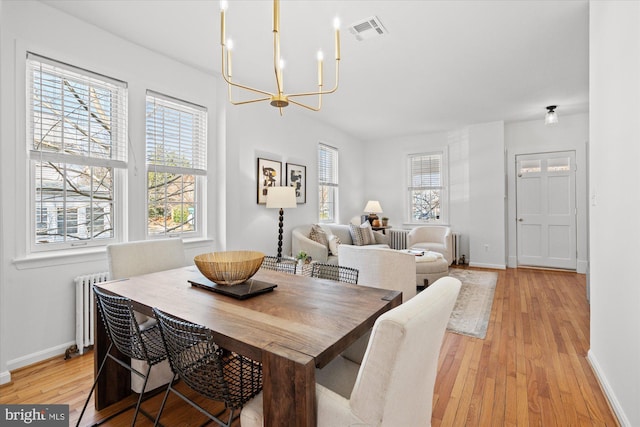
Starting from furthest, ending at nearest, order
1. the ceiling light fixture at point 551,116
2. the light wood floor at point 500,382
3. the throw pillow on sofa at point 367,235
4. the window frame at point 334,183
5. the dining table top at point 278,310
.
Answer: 1. the window frame at point 334,183
2. the throw pillow on sofa at point 367,235
3. the ceiling light fixture at point 551,116
4. the light wood floor at point 500,382
5. the dining table top at point 278,310

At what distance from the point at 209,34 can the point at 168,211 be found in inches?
68.5

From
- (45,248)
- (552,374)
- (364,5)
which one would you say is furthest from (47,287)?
(552,374)

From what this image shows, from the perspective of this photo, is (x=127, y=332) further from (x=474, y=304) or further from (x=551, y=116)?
(x=551, y=116)

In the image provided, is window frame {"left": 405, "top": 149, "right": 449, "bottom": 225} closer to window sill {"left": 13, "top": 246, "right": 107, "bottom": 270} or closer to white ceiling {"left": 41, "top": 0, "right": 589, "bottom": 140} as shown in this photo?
white ceiling {"left": 41, "top": 0, "right": 589, "bottom": 140}

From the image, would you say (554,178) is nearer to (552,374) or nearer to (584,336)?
(584,336)

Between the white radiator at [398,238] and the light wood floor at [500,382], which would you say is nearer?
the light wood floor at [500,382]

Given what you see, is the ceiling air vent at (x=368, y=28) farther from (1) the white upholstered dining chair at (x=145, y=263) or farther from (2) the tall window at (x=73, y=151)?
(1) the white upholstered dining chair at (x=145, y=263)

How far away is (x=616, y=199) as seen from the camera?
1759mm

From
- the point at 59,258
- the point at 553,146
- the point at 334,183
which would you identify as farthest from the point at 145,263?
the point at 553,146

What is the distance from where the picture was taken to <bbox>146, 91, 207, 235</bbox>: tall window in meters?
3.04

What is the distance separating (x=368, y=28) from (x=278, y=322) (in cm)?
247

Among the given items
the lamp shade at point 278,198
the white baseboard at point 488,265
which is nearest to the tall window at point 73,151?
the lamp shade at point 278,198

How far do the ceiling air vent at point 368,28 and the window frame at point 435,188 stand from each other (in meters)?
4.12

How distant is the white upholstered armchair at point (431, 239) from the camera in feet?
17.4
